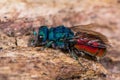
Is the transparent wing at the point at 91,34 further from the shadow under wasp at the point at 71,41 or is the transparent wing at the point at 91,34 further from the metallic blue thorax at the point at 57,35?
the metallic blue thorax at the point at 57,35

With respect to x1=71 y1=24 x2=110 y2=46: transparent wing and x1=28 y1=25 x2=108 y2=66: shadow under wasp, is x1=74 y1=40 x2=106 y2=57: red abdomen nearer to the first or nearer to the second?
x1=28 y1=25 x2=108 y2=66: shadow under wasp

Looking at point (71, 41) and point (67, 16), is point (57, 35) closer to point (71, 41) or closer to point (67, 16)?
point (71, 41)

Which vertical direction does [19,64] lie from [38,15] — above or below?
below

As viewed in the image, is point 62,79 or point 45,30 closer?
point 62,79

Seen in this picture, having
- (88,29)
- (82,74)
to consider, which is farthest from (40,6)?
(82,74)

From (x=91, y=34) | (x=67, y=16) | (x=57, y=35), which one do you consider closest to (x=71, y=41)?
(x=57, y=35)

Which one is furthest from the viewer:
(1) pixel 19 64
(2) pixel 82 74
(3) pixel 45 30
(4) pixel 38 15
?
(4) pixel 38 15

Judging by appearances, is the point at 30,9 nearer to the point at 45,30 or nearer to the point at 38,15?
the point at 38,15
